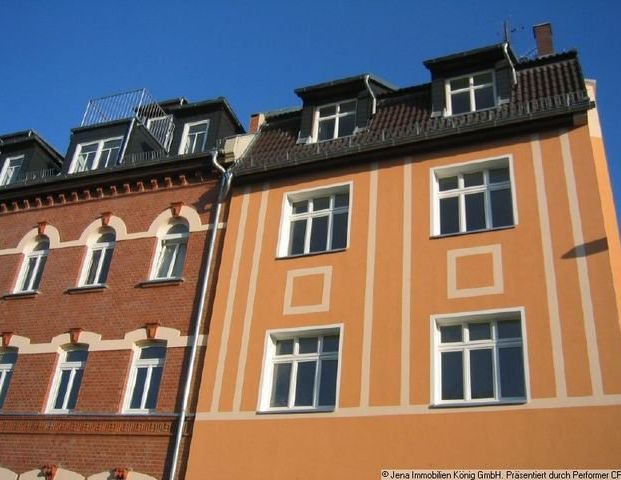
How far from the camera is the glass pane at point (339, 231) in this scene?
13.8 metres

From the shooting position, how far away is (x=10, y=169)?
19906 millimetres

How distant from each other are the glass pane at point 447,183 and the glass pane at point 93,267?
330 inches

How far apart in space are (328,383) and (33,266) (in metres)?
9.22

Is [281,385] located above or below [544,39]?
below

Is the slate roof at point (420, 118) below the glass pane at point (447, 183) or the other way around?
the other way around

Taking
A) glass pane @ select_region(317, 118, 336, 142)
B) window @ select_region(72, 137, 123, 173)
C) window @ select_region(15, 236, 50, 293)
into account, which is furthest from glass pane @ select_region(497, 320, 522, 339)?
window @ select_region(72, 137, 123, 173)

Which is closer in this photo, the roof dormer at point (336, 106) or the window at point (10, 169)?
the roof dormer at point (336, 106)

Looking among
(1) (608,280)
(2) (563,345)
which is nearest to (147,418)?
(2) (563,345)

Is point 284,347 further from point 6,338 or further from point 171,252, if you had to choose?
point 6,338

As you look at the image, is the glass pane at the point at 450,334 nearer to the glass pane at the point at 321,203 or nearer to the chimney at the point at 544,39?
the glass pane at the point at 321,203

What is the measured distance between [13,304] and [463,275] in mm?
10885

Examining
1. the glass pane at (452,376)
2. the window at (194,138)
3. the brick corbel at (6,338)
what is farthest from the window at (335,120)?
the brick corbel at (6,338)

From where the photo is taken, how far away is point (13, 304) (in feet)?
Answer: 54.0

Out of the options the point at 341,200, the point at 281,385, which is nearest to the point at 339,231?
the point at 341,200
